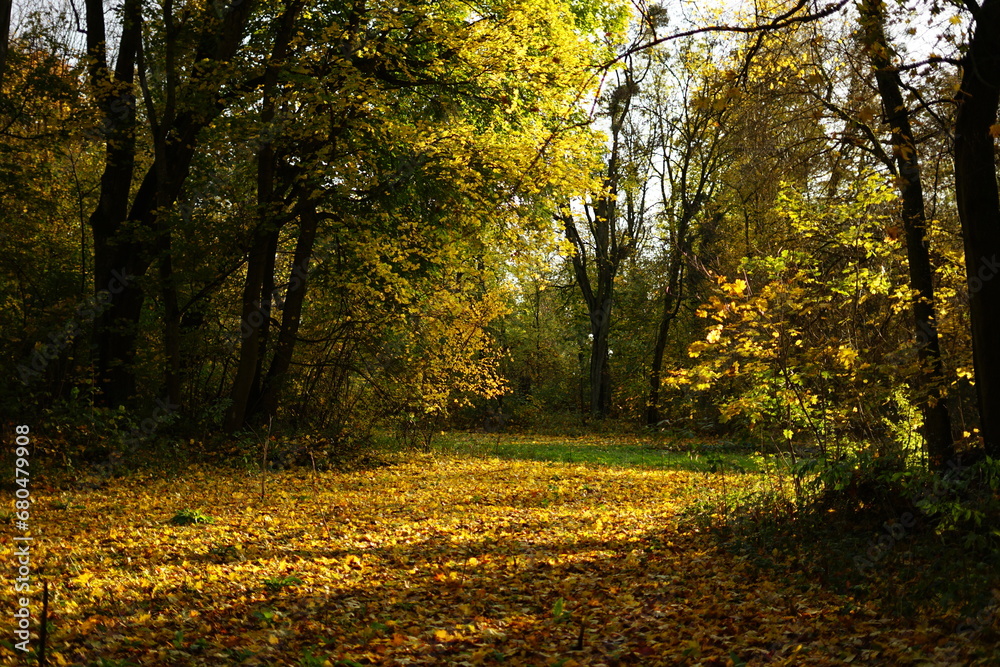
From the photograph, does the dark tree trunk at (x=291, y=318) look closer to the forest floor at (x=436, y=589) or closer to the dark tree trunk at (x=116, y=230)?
the dark tree trunk at (x=116, y=230)

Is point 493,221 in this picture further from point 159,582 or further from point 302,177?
point 159,582

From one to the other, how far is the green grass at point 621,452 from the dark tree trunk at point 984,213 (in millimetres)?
8410

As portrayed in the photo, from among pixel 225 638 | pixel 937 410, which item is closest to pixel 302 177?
pixel 225 638

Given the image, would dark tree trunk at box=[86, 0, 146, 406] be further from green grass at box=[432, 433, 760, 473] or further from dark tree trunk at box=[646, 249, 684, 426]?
dark tree trunk at box=[646, 249, 684, 426]

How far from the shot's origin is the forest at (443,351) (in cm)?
560

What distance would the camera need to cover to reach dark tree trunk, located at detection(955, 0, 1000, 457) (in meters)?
6.52

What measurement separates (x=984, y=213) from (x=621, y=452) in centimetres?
1433

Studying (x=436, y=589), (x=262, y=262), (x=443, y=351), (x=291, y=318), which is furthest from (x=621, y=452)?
(x=436, y=589)

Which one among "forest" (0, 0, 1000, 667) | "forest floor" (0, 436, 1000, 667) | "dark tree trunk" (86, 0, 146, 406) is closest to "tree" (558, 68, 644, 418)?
"forest" (0, 0, 1000, 667)

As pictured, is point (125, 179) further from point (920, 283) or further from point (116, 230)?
point (920, 283)

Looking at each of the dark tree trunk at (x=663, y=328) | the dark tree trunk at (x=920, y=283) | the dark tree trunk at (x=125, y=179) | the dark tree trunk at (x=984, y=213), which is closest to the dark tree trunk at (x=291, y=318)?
the dark tree trunk at (x=125, y=179)

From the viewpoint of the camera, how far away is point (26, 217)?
13.4 metres

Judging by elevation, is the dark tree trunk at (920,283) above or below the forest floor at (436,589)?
above

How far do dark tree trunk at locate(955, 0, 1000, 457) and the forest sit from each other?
27 millimetres
